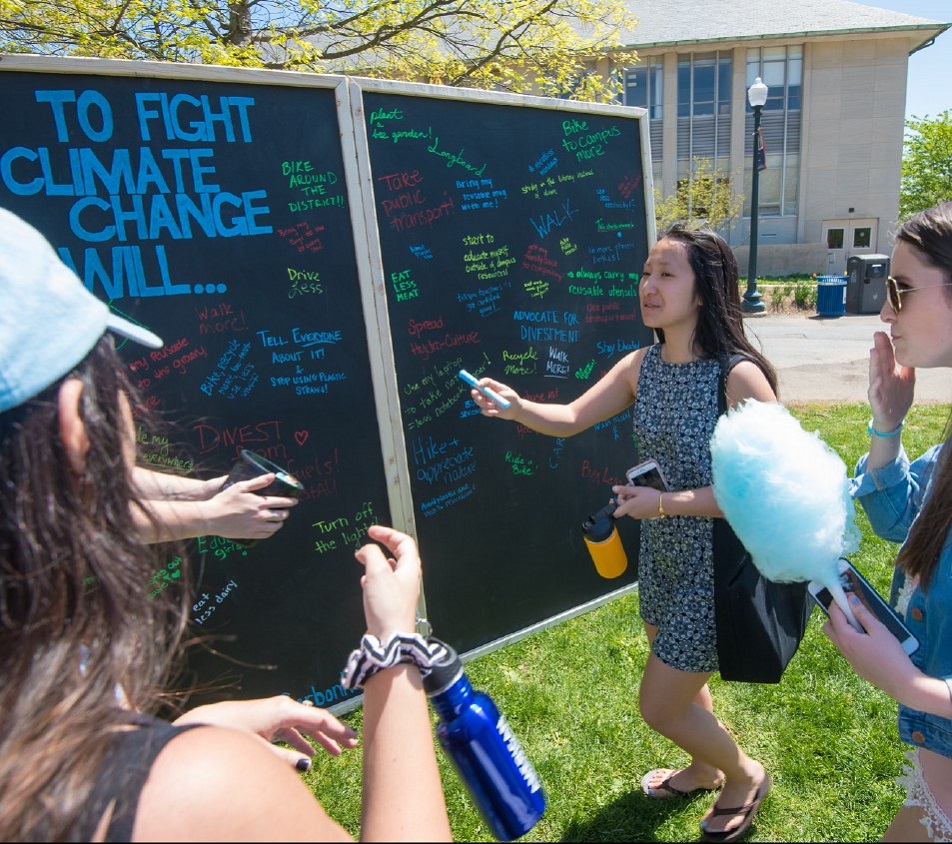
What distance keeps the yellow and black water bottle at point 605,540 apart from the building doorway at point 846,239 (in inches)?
1297

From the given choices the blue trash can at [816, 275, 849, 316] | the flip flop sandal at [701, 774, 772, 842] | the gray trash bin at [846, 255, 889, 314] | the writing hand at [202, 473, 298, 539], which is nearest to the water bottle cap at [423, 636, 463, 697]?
the writing hand at [202, 473, 298, 539]

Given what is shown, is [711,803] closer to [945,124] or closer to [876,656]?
[876,656]

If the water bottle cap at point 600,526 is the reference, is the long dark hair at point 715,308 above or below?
above

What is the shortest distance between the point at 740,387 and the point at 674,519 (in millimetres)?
546

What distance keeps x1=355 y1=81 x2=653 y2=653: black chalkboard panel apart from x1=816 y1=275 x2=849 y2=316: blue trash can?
16.4m

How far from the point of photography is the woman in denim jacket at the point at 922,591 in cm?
161

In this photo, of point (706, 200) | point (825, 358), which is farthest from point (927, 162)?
point (825, 358)

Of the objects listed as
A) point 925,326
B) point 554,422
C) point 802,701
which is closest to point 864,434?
point 802,701

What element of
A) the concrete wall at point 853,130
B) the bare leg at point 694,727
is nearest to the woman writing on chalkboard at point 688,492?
the bare leg at point 694,727

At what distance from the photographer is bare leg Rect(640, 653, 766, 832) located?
8.45 feet

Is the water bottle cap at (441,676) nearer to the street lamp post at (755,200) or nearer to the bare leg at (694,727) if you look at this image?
the bare leg at (694,727)

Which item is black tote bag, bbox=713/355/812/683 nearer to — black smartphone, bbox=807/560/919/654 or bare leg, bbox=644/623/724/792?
bare leg, bbox=644/623/724/792

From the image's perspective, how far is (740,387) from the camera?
8.25 ft

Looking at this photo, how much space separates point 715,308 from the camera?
8.75ft
